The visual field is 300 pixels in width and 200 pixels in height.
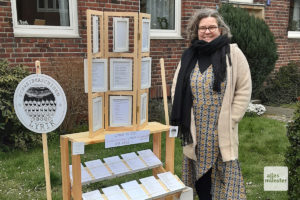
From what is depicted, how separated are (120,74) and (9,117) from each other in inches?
97.3

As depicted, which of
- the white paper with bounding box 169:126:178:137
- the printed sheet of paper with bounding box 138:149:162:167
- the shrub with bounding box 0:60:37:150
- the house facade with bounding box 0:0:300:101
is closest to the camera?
the white paper with bounding box 169:126:178:137

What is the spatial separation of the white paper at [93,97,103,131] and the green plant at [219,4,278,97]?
16.2 feet

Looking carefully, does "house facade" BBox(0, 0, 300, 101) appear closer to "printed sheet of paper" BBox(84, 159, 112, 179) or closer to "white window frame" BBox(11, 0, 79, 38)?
"white window frame" BBox(11, 0, 79, 38)

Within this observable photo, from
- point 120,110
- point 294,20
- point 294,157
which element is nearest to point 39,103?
point 120,110

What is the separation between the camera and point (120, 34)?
215 centimetres

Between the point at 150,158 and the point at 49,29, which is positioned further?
the point at 49,29

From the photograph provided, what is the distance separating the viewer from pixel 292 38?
8922 mm

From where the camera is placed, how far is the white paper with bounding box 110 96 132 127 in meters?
2.25

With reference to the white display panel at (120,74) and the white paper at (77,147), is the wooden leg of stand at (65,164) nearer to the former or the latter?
the white paper at (77,147)

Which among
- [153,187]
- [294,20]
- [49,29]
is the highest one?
[294,20]

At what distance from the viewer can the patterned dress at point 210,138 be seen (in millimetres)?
2365

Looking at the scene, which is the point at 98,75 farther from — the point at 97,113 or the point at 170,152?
the point at 170,152

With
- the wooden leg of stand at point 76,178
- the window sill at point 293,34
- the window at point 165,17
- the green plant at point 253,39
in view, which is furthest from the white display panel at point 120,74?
the window sill at point 293,34

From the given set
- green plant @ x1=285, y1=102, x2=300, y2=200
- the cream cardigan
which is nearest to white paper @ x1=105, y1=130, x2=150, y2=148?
the cream cardigan
